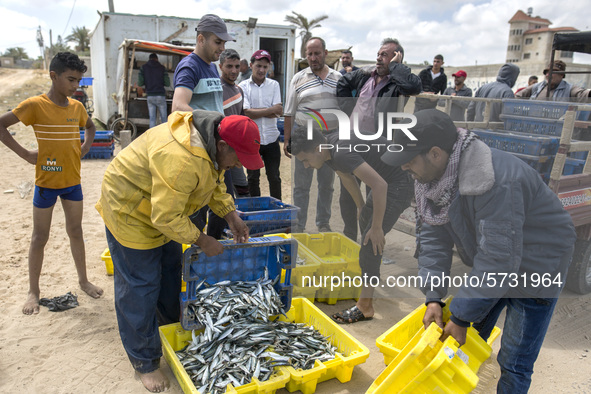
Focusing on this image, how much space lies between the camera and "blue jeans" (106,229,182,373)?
2.88m

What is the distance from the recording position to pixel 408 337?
11.3 feet

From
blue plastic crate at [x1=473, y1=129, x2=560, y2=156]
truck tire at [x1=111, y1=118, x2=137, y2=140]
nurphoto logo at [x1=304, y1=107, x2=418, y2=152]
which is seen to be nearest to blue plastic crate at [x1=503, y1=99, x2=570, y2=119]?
blue plastic crate at [x1=473, y1=129, x2=560, y2=156]

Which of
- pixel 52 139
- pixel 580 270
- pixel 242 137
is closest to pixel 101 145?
pixel 52 139

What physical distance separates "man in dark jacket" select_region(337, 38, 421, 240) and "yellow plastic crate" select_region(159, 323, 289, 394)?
6.86 ft

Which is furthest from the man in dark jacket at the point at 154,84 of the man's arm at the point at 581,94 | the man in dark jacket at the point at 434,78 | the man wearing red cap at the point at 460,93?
the man's arm at the point at 581,94

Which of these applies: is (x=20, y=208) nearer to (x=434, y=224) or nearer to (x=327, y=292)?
(x=327, y=292)

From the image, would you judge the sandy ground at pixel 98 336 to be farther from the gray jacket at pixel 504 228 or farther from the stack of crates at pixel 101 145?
the stack of crates at pixel 101 145

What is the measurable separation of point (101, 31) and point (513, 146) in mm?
12904

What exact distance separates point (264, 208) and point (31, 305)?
2.59m

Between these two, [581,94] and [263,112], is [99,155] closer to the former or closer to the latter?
[263,112]

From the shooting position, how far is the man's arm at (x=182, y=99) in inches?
147

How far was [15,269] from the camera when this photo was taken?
470 cm

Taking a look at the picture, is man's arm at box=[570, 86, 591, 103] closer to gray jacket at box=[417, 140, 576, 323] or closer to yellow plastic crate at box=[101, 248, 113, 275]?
gray jacket at box=[417, 140, 576, 323]

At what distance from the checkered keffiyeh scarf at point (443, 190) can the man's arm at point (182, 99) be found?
223cm
